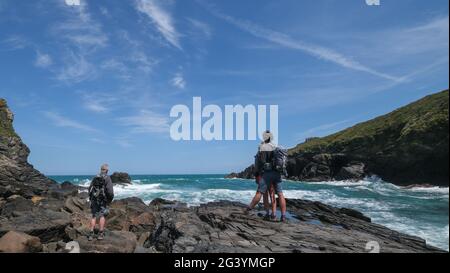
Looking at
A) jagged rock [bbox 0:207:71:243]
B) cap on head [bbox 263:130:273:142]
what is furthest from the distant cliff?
jagged rock [bbox 0:207:71:243]

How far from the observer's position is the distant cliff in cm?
4356

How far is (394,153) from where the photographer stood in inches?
2341

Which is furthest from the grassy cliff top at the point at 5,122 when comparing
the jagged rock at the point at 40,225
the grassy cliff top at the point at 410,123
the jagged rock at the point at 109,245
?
the grassy cliff top at the point at 410,123

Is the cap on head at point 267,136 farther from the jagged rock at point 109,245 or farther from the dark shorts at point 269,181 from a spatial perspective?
the jagged rock at point 109,245

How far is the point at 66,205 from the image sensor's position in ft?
63.8

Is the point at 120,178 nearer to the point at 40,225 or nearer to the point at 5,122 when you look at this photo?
the point at 5,122

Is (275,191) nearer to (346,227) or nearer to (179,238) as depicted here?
(179,238)

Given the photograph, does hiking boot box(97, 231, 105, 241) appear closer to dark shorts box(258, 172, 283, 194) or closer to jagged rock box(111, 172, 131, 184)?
dark shorts box(258, 172, 283, 194)

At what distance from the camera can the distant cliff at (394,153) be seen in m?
43.6

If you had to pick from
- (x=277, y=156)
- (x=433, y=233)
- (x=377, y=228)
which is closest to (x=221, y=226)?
(x=277, y=156)

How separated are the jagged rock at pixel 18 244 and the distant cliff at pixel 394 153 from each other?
3151 cm

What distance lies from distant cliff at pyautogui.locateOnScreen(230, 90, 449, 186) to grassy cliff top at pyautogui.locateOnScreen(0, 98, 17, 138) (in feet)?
191

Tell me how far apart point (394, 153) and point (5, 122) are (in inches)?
2569

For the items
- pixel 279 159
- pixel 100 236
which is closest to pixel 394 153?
pixel 279 159
